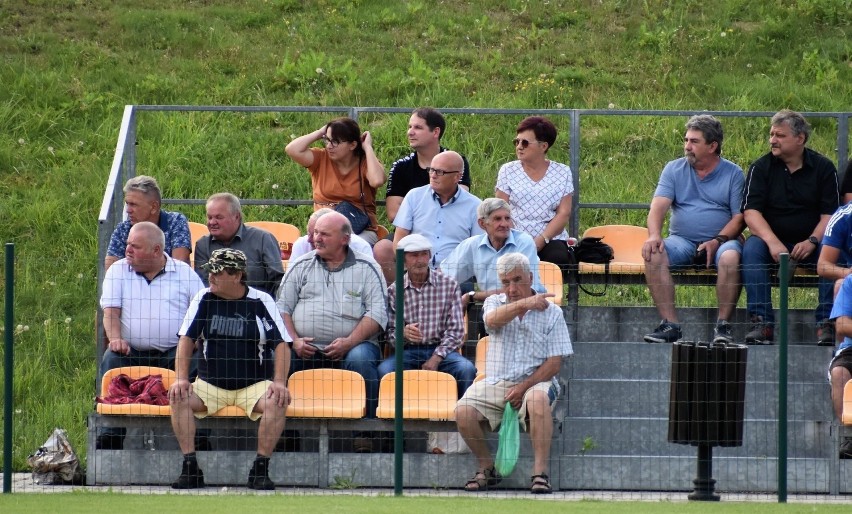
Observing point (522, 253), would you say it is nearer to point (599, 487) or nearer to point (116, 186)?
point (599, 487)

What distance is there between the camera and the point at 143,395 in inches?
376

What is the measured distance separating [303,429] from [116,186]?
2.84 meters

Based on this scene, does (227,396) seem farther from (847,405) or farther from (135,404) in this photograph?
(847,405)

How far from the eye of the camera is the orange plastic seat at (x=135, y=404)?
9.52m

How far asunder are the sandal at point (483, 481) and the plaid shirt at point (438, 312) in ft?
2.95

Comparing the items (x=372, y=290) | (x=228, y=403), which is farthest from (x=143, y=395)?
(x=372, y=290)

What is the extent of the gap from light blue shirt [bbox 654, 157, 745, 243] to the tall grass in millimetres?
873

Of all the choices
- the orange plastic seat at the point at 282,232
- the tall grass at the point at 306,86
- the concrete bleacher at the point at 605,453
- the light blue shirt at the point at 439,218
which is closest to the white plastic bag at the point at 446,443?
the concrete bleacher at the point at 605,453

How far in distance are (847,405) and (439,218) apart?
3.27 metres

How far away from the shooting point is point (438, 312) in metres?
9.92

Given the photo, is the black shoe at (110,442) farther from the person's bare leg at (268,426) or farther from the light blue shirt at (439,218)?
the light blue shirt at (439,218)

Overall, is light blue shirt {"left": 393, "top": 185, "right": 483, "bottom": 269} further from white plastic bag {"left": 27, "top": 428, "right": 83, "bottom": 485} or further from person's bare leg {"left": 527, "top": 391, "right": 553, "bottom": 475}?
white plastic bag {"left": 27, "top": 428, "right": 83, "bottom": 485}

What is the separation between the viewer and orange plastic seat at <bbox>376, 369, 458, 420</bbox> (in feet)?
31.0

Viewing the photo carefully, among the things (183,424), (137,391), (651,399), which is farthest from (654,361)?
(137,391)
